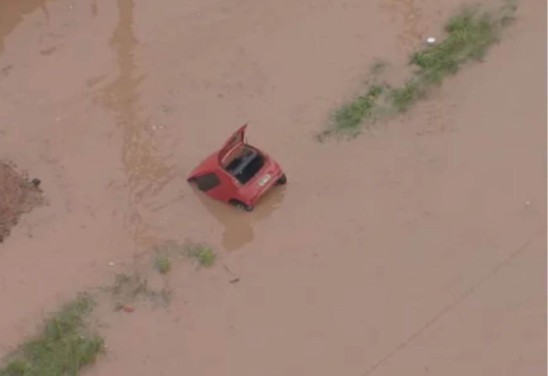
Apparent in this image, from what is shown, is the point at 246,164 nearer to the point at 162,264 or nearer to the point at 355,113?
the point at 162,264

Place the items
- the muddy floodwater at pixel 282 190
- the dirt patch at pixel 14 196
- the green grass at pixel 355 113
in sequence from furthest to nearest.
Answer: the green grass at pixel 355 113 < the dirt patch at pixel 14 196 < the muddy floodwater at pixel 282 190

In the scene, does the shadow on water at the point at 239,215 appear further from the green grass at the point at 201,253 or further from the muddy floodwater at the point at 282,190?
the green grass at the point at 201,253

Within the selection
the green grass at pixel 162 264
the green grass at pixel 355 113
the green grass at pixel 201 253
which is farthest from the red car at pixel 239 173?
the green grass at pixel 355 113

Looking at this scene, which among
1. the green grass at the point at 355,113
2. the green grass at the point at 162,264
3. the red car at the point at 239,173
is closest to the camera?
the green grass at the point at 162,264

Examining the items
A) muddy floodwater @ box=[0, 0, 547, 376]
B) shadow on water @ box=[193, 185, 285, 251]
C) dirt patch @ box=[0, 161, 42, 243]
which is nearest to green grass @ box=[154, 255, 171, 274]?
muddy floodwater @ box=[0, 0, 547, 376]

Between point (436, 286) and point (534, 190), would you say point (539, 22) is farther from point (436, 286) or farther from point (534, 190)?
point (436, 286)

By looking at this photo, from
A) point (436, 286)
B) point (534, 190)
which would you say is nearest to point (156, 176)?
point (436, 286)
